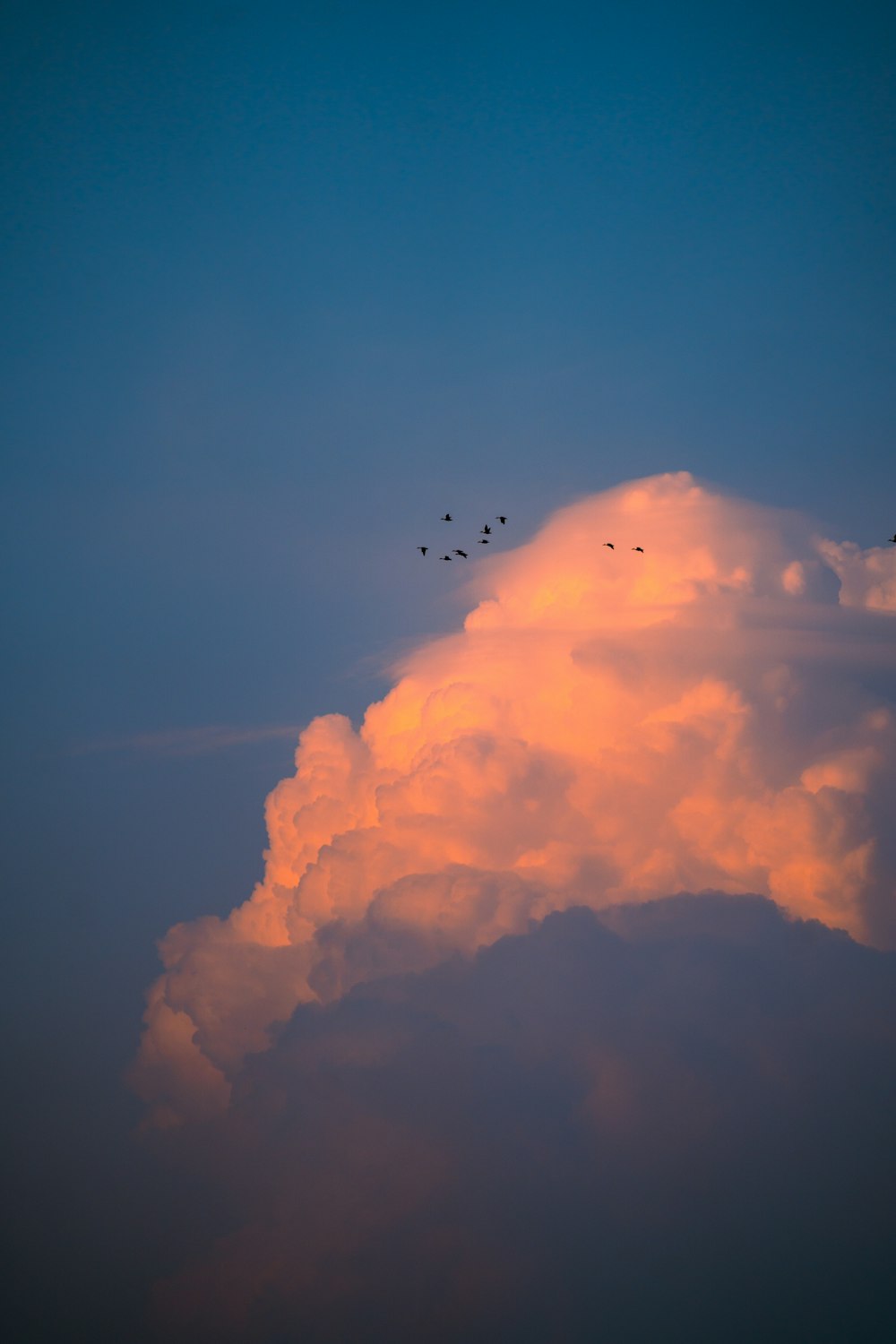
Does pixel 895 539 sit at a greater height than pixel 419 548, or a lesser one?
lesser

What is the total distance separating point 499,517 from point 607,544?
30.4ft

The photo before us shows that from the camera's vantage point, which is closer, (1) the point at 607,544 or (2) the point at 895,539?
(2) the point at 895,539

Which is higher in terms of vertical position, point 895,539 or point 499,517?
point 499,517

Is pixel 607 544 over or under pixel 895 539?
over

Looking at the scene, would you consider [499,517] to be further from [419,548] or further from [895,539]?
[895,539]

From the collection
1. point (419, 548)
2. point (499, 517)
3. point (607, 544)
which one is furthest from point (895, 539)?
point (419, 548)

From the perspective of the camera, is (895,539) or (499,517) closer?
(895,539)

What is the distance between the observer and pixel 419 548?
6956cm

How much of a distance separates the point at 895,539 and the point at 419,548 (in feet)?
123

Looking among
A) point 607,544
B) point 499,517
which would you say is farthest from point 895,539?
point 499,517

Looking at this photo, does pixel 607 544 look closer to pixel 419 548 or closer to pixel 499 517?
pixel 499 517

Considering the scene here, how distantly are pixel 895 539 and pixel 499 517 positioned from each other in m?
30.7

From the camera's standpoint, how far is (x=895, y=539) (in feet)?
203

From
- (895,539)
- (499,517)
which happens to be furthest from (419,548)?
(895,539)
